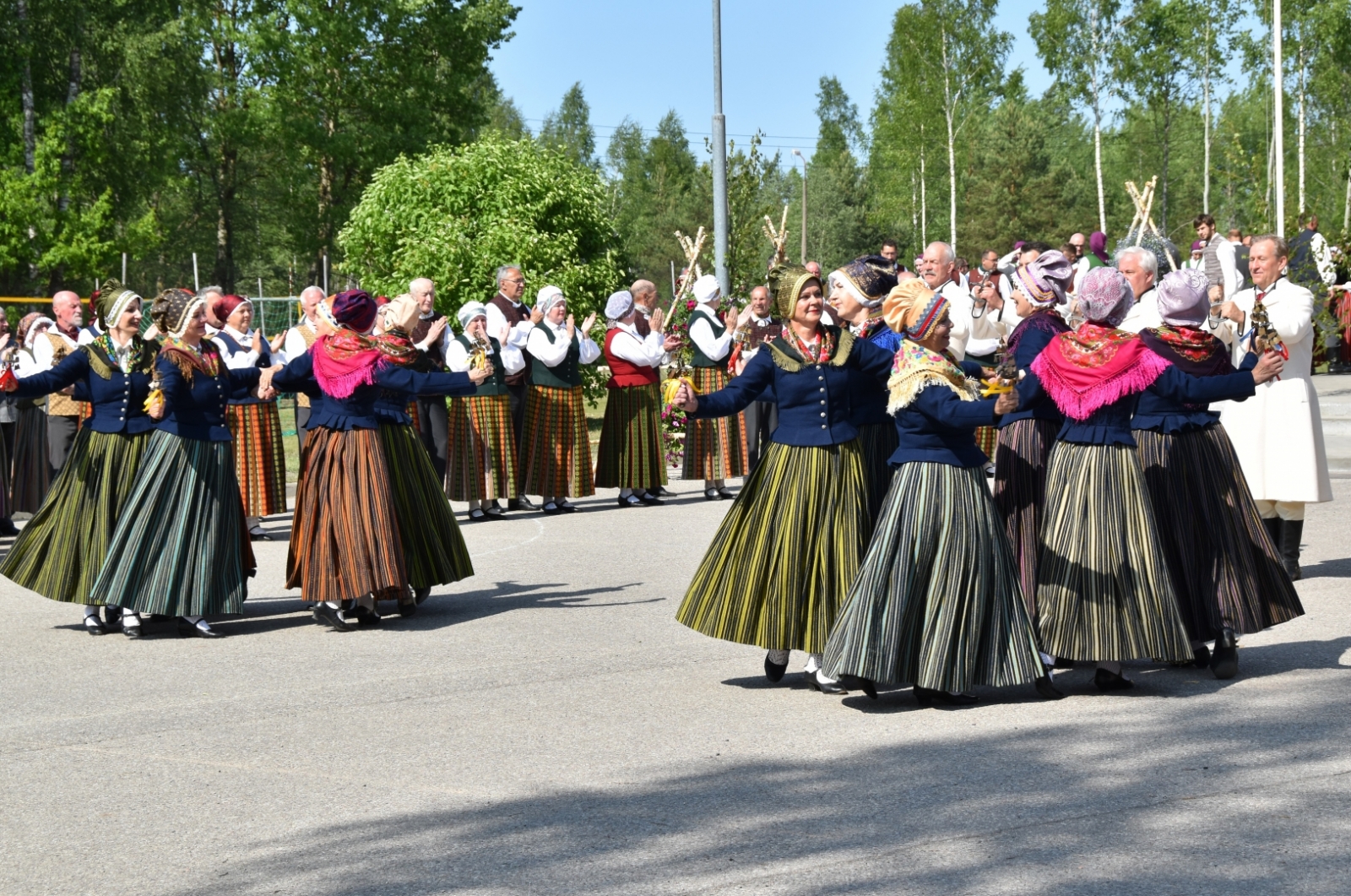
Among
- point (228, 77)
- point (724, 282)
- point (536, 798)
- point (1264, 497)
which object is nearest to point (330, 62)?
point (228, 77)

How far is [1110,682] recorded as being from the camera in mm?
6906

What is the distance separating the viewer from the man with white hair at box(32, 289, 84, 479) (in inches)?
456

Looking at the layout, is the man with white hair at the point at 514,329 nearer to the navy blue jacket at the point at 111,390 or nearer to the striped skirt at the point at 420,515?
the striped skirt at the point at 420,515

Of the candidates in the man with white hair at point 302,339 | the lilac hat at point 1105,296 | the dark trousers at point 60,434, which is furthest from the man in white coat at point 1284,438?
the dark trousers at point 60,434

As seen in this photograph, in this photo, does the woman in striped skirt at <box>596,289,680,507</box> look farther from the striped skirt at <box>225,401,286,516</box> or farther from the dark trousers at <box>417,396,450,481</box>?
the striped skirt at <box>225,401,286,516</box>

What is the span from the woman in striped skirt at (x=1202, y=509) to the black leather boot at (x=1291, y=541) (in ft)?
7.71

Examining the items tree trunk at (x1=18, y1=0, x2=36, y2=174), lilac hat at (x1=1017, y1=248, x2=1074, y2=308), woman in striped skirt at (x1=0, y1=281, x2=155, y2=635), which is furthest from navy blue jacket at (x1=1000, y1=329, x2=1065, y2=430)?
tree trunk at (x1=18, y1=0, x2=36, y2=174)

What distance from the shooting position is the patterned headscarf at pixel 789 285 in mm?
7090

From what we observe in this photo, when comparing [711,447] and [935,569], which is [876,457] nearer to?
[935,569]

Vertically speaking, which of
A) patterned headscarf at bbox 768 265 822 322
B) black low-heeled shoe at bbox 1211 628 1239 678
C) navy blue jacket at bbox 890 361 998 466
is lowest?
black low-heeled shoe at bbox 1211 628 1239 678

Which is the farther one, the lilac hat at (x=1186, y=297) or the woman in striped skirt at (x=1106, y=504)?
the lilac hat at (x=1186, y=297)

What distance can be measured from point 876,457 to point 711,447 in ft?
27.9

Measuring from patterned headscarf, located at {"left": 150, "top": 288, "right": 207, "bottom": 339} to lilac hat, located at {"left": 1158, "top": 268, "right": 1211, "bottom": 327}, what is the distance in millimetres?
5185

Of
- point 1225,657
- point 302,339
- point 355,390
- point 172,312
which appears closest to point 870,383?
point 1225,657
